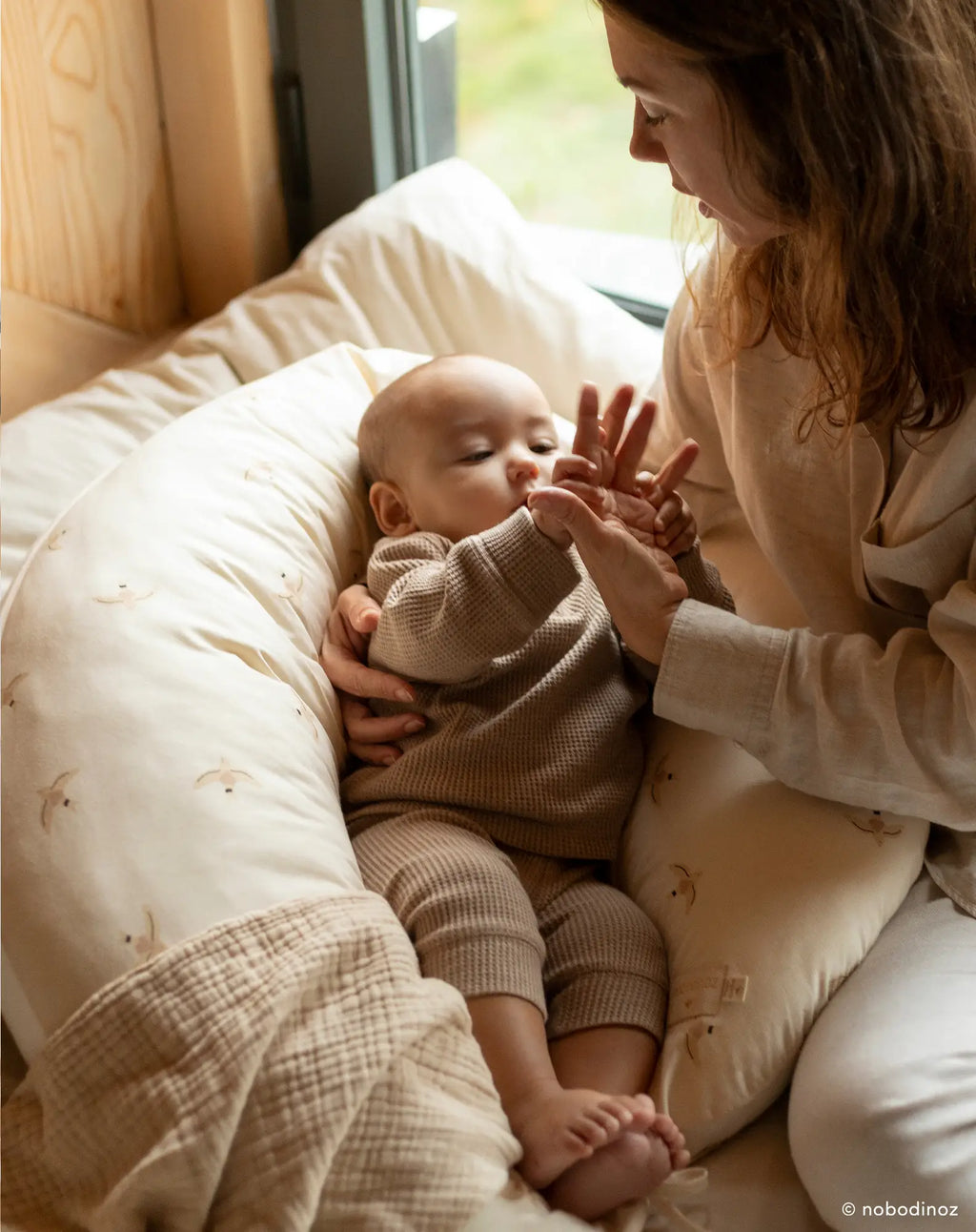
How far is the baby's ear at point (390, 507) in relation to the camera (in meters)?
1.36

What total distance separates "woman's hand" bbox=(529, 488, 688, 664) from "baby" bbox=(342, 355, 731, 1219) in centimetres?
3

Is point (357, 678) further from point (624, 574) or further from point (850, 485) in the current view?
point (850, 485)

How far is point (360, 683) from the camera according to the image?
48.8 inches

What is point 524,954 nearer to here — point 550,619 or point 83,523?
point 550,619

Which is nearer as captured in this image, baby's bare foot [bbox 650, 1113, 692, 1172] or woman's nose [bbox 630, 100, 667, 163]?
baby's bare foot [bbox 650, 1113, 692, 1172]

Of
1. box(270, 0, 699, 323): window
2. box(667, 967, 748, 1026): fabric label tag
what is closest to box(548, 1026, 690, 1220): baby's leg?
box(667, 967, 748, 1026): fabric label tag

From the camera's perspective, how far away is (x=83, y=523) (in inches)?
47.7

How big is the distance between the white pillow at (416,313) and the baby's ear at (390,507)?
0.33 m

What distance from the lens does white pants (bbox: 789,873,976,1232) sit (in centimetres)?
93

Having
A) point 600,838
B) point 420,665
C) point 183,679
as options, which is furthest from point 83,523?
point 600,838

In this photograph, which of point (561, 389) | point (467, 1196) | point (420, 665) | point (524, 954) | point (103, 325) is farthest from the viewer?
point (103, 325)

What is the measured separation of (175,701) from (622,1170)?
19.4 inches

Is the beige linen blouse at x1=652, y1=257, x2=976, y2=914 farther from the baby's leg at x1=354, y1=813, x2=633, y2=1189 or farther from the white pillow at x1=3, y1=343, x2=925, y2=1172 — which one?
the baby's leg at x1=354, y1=813, x2=633, y2=1189

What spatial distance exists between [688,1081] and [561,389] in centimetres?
88
